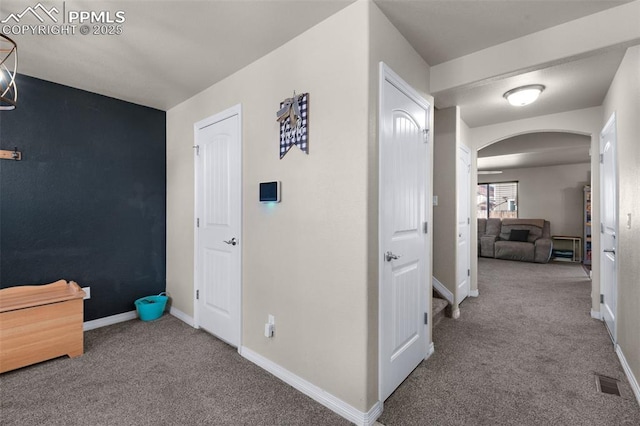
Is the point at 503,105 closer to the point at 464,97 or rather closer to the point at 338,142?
the point at 464,97

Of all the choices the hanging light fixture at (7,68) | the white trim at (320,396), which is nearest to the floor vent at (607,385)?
the white trim at (320,396)

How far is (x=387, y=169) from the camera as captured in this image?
1956mm

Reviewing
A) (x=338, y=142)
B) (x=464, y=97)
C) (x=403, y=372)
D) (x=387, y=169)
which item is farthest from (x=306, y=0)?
(x=403, y=372)

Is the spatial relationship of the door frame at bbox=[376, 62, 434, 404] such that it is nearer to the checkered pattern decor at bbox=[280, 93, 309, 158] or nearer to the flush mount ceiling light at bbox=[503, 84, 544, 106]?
the checkered pattern decor at bbox=[280, 93, 309, 158]

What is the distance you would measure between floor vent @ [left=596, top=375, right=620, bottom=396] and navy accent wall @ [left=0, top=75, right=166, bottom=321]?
162 inches

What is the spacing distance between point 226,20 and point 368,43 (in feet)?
3.05

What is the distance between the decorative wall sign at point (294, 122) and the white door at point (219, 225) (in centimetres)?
58

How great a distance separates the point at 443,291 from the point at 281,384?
86.8 inches

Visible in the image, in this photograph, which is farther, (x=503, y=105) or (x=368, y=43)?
(x=503, y=105)

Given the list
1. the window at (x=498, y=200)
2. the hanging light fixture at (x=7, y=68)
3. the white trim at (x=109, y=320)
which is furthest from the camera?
the window at (x=498, y=200)

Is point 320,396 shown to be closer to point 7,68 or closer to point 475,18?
point 475,18

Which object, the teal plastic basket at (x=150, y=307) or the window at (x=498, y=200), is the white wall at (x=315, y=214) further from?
the window at (x=498, y=200)

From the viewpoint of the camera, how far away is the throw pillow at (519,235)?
24.2ft

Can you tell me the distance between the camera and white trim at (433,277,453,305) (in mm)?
3477
